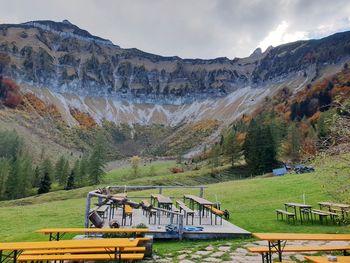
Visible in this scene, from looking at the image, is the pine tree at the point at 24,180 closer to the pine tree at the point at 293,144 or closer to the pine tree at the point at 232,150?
the pine tree at the point at 232,150

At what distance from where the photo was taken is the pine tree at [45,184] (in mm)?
64062

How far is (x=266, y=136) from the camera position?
6225 cm

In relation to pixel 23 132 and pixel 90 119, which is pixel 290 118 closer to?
pixel 23 132

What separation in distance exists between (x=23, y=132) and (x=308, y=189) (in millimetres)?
116237

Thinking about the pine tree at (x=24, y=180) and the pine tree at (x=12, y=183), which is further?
the pine tree at (x=24, y=180)

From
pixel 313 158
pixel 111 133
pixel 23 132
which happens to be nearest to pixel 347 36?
pixel 111 133

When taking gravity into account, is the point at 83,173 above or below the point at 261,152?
below

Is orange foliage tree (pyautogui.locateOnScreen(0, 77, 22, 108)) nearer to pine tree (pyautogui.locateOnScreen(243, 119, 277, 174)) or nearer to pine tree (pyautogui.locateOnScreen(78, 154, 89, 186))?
pine tree (pyautogui.locateOnScreen(78, 154, 89, 186))

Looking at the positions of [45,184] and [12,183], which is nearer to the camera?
[12,183]

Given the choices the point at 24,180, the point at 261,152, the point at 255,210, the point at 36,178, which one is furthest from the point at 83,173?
the point at 255,210

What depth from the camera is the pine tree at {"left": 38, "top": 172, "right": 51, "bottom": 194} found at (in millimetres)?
64062

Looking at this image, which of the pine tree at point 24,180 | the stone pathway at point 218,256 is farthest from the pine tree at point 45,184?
the stone pathway at point 218,256

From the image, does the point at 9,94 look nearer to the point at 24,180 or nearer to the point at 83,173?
the point at 83,173

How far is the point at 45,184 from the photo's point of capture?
64.4 meters
